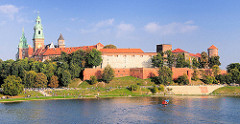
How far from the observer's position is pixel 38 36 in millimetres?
137375

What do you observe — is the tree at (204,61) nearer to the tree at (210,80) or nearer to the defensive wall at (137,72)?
the tree at (210,80)

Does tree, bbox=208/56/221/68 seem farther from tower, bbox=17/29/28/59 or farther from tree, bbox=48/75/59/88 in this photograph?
tower, bbox=17/29/28/59

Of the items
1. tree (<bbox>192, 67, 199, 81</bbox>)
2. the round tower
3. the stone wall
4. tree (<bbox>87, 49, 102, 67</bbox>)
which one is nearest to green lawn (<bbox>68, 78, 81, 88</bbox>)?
tree (<bbox>87, 49, 102, 67</bbox>)

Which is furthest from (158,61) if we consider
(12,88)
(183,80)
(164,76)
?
(12,88)

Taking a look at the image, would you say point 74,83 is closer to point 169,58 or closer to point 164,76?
point 164,76

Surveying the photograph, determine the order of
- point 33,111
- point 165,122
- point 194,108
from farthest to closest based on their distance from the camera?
point 194,108
point 33,111
point 165,122

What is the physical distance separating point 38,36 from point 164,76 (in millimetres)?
67021

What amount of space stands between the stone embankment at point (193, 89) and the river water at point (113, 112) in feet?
70.1

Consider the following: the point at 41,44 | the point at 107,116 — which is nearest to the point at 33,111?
the point at 107,116

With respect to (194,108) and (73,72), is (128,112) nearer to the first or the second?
(194,108)

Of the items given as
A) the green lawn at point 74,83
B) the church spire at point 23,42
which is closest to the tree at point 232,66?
the green lawn at point 74,83

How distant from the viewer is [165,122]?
48.2 metres

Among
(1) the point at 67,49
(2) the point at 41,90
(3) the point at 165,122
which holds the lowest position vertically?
(3) the point at 165,122

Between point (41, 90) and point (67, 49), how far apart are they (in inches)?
1908
